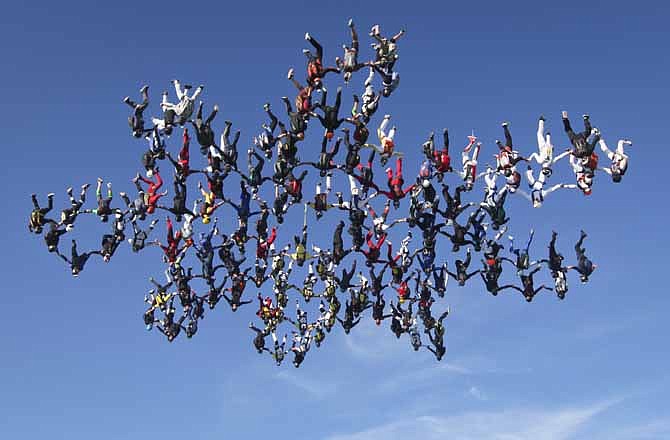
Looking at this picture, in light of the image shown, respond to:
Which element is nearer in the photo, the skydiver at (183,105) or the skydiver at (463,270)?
the skydiver at (183,105)

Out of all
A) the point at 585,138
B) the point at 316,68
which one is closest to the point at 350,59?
the point at 316,68

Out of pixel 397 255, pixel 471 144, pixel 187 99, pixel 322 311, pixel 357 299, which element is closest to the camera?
pixel 187 99

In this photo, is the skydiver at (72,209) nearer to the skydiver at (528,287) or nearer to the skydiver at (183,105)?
the skydiver at (183,105)

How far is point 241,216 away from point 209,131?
6.65ft

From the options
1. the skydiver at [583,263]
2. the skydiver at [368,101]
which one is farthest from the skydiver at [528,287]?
the skydiver at [368,101]

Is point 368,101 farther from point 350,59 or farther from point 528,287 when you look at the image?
point 528,287

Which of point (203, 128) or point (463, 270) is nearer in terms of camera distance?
point (203, 128)

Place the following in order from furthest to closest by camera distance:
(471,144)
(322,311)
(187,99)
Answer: (322,311) < (471,144) < (187,99)

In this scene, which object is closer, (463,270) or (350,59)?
(350,59)

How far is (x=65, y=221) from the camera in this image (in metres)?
13.5

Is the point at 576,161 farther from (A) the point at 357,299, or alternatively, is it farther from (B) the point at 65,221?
(B) the point at 65,221

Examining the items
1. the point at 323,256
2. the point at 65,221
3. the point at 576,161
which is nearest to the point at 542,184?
the point at 576,161

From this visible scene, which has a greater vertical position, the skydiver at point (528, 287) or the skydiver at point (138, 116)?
the skydiver at point (138, 116)

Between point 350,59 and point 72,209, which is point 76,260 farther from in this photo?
point 350,59
